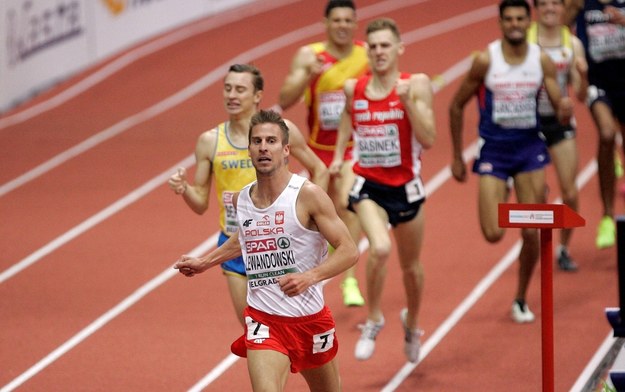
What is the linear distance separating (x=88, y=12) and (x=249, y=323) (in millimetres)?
11887

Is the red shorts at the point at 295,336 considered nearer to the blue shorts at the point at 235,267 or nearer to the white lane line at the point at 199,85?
the blue shorts at the point at 235,267

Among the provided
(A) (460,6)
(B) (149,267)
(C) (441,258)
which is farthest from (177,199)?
(A) (460,6)

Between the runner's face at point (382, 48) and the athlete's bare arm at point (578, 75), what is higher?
the runner's face at point (382, 48)

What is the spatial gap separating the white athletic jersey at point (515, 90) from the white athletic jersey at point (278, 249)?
11.5 feet

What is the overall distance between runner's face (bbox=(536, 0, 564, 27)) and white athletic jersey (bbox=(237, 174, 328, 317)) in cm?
460

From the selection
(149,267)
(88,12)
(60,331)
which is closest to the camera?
(60,331)

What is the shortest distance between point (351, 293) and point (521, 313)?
4.21ft

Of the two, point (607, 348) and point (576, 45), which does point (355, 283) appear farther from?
point (576, 45)

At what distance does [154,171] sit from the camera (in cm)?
1430

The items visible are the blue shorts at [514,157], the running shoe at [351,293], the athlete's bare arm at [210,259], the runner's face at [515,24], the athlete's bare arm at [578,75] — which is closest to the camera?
the athlete's bare arm at [210,259]

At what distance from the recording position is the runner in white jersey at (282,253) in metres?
6.32

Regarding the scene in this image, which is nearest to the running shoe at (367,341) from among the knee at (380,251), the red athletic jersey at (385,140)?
the knee at (380,251)

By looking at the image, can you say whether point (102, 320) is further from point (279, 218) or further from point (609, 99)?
point (609, 99)

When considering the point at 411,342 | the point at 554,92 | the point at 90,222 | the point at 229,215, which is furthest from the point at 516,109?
the point at 90,222
